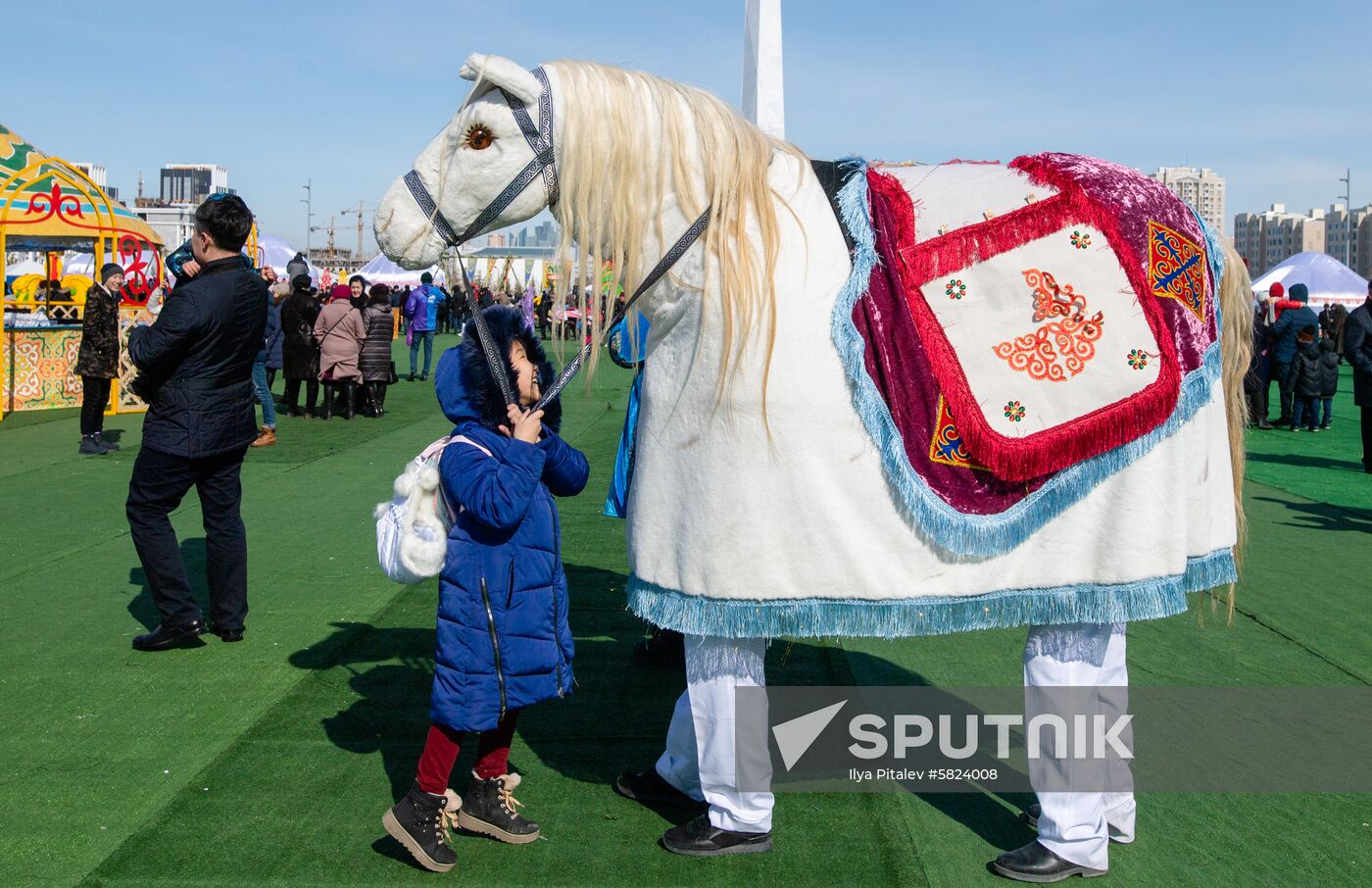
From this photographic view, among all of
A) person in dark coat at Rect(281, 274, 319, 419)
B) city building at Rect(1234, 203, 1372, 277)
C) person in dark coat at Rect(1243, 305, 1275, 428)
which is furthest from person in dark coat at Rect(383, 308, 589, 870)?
city building at Rect(1234, 203, 1372, 277)

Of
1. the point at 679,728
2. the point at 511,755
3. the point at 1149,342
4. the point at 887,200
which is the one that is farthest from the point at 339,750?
the point at 1149,342

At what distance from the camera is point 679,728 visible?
10.4 feet

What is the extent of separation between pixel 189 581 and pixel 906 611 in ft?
13.1

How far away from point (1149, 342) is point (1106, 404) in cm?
19

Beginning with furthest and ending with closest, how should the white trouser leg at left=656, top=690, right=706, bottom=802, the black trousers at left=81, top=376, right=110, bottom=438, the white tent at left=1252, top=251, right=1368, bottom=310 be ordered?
1. the white tent at left=1252, top=251, right=1368, bottom=310
2. the black trousers at left=81, top=376, right=110, bottom=438
3. the white trouser leg at left=656, top=690, right=706, bottom=802

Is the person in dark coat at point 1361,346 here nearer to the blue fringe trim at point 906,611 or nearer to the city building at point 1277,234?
the blue fringe trim at point 906,611

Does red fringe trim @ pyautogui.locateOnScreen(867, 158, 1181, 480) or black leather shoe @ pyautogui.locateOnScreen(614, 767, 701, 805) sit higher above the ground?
red fringe trim @ pyautogui.locateOnScreen(867, 158, 1181, 480)

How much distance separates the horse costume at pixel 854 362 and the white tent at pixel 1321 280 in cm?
2595

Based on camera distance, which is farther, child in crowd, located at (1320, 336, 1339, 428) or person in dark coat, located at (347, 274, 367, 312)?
person in dark coat, located at (347, 274, 367, 312)

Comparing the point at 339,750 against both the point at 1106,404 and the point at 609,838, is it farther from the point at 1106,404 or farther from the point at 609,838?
the point at 1106,404

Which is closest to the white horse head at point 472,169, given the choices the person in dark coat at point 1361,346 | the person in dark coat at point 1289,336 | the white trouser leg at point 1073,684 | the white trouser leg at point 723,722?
the white trouser leg at point 723,722

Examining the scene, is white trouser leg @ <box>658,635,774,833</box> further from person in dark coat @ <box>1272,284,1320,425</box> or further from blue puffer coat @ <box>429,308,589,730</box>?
person in dark coat @ <box>1272,284,1320,425</box>

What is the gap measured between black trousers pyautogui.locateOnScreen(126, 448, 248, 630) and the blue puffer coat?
6.76 feet

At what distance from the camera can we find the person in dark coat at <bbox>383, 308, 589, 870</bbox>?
2.84 metres
